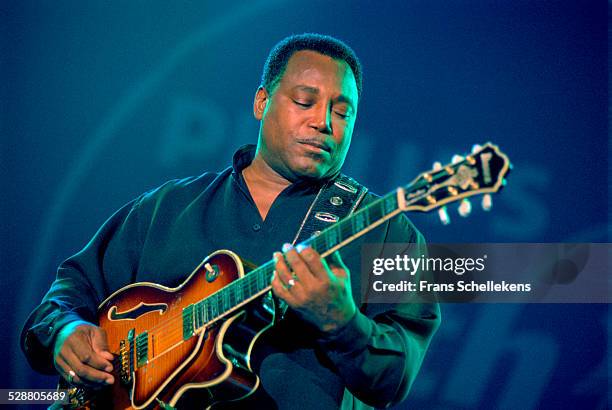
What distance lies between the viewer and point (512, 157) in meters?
3.07

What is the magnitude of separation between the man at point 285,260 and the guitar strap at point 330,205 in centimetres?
3

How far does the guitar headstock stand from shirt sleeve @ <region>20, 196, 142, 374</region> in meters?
1.25

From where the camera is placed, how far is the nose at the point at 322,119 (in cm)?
221

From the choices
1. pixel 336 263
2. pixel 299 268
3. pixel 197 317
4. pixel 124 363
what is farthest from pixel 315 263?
pixel 124 363

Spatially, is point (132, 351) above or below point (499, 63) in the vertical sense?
below

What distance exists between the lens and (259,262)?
2178 mm

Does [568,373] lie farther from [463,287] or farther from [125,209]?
[125,209]

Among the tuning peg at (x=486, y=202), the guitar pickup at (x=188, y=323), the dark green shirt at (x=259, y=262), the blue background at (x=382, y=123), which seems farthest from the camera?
the blue background at (x=382, y=123)

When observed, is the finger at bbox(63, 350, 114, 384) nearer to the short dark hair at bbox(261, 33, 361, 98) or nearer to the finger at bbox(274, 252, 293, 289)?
the finger at bbox(274, 252, 293, 289)

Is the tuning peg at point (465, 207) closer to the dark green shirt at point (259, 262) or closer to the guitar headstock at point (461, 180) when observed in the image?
the guitar headstock at point (461, 180)

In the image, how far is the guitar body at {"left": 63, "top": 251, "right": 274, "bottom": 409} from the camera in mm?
1893

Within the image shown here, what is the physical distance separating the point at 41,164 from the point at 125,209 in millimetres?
1037

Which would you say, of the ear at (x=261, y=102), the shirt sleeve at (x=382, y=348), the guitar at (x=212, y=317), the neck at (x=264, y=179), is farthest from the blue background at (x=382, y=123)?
the guitar at (x=212, y=317)

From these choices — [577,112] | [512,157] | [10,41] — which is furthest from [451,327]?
[10,41]
